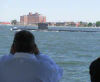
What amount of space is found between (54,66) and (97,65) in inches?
12.1

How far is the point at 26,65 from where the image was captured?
289 cm

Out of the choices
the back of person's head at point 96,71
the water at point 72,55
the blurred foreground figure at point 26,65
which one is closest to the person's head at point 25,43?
the blurred foreground figure at point 26,65

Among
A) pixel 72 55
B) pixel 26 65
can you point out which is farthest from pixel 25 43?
pixel 72 55

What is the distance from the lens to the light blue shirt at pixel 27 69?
112 inches

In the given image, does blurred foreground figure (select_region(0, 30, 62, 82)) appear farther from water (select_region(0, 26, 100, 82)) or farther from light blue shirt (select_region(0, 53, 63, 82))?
Answer: water (select_region(0, 26, 100, 82))

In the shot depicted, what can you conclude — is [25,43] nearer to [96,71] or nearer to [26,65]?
[26,65]

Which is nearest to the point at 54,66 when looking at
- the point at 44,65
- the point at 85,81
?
the point at 44,65

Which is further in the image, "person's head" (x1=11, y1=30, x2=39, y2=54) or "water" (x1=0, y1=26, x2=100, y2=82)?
"water" (x1=0, y1=26, x2=100, y2=82)

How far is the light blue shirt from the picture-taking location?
2855mm

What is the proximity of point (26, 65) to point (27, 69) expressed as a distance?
3 centimetres

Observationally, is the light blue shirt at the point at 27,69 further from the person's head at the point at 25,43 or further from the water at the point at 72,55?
the water at the point at 72,55

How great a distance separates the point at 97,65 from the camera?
2.94m

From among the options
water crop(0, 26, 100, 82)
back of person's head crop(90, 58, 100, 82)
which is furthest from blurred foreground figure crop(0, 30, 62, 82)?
water crop(0, 26, 100, 82)

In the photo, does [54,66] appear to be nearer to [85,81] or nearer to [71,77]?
[85,81]
